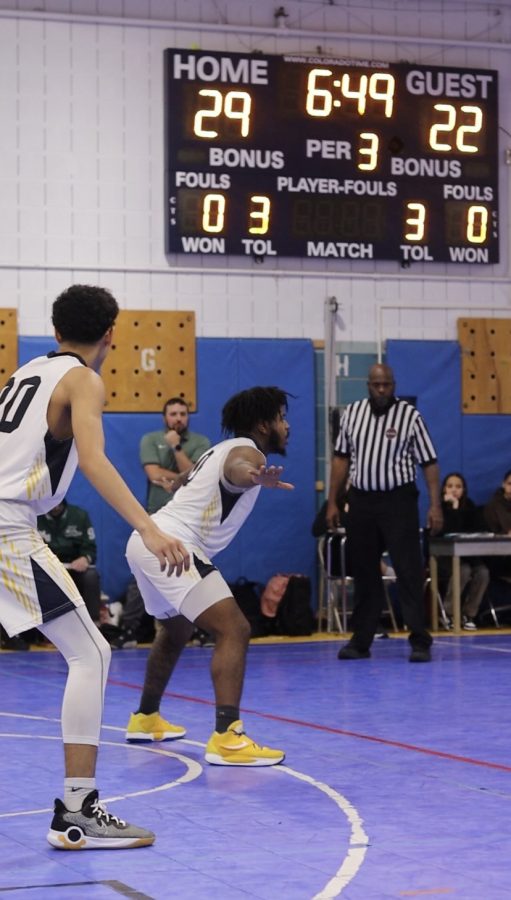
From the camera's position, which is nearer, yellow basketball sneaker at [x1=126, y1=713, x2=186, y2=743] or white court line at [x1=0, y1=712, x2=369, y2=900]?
white court line at [x1=0, y1=712, x2=369, y2=900]

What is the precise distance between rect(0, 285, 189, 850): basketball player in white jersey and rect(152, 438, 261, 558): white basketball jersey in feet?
7.12

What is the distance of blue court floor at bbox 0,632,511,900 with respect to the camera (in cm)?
458

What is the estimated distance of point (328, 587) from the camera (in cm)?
1494

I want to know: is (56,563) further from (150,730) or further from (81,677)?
(150,730)

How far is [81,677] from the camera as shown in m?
5.07

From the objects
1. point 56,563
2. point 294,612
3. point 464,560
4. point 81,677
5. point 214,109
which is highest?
point 214,109

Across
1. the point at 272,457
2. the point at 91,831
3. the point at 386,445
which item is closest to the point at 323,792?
the point at 91,831

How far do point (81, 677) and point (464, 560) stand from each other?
10.5m

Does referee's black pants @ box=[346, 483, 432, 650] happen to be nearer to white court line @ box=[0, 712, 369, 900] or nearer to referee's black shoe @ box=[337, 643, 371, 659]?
referee's black shoe @ box=[337, 643, 371, 659]

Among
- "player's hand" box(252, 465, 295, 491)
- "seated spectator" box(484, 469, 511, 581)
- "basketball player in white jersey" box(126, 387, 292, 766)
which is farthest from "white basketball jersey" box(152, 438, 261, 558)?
"seated spectator" box(484, 469, 511, 581)

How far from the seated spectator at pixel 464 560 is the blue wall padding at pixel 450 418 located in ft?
1.85

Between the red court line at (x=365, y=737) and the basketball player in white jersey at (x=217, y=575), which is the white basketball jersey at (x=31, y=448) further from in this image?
the red court line at (x=365, y=737)

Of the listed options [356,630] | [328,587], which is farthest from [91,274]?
[356,630]

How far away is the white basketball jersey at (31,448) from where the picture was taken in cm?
511
